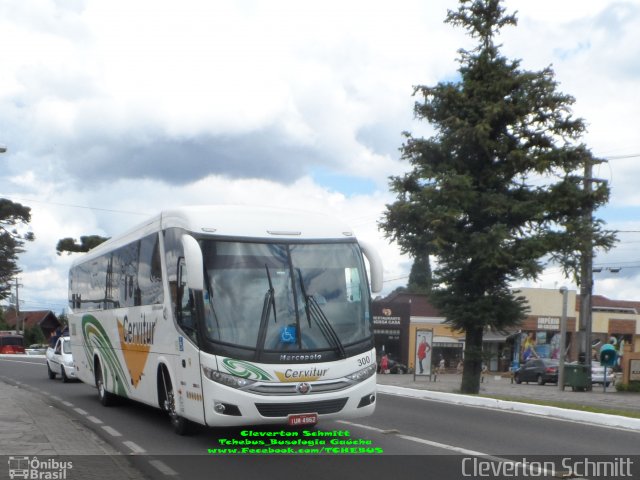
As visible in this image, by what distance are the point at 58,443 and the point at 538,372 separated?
124 feet

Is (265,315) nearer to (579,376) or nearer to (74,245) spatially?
(579,376)

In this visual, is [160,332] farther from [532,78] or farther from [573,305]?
[573,305]

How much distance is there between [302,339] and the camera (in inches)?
455

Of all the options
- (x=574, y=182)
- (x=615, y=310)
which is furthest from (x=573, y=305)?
(x=574, y=182)

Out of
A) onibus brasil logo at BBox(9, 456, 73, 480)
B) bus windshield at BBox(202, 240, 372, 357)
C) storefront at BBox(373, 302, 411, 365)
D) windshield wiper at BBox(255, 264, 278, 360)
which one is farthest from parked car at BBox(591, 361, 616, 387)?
onibus brasil logo at BBox(9, 456, 73, 480)

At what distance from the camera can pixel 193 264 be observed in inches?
446

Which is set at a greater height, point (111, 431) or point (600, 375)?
point (111, 431)

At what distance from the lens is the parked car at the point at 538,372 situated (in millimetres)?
46031

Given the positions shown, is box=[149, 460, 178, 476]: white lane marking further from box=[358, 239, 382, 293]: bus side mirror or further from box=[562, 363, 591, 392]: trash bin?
box=[562, 363, 591, 392]: trash bin

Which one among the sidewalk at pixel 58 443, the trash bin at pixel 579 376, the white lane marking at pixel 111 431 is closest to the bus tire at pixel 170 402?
the white lane marking at pixel 111 431

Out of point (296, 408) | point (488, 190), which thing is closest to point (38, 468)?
point (296, 408)

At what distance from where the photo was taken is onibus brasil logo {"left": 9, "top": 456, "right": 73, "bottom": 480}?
938cm

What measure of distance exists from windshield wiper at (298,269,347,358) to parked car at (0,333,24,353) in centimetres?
6977

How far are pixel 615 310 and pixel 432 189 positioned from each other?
58.0m
